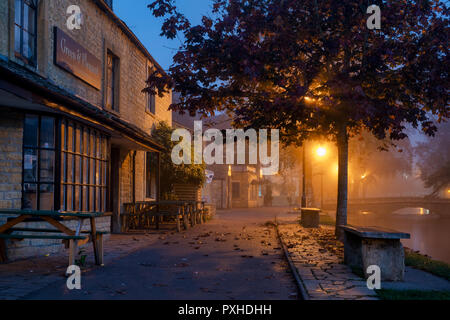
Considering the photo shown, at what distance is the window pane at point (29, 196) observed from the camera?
27.8 feet

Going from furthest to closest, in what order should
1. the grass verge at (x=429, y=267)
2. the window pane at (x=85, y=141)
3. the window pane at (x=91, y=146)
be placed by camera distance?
the window pane at (x=91, y=146) < the window pane at (x=85, y=141) < the grass verge at (x=429, y=267)

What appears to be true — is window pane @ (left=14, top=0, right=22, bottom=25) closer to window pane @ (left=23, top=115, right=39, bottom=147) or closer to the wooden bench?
window pane @ (left=23, top=115, right=39, bottom=147)

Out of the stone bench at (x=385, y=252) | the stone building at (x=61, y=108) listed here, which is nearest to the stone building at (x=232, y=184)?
the stone building at (x=61, y=108)

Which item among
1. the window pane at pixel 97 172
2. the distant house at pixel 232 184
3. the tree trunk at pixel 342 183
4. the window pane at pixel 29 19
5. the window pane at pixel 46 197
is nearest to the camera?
the window pane at pixel 46 197

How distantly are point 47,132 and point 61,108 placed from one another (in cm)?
106

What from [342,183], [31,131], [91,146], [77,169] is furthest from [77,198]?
[342,183]

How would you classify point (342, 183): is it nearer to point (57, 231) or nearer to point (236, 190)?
point (57, 231)

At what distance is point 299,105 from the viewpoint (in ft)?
30.3

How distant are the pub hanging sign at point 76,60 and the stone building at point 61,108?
0.08 feet

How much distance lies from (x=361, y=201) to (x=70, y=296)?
47837 millimetres

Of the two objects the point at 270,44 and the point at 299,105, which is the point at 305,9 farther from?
the point at 299,105

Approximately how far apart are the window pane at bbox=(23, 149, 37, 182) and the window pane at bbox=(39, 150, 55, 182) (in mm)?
139

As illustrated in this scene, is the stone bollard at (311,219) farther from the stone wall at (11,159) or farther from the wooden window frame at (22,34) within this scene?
the wooden window frame at (22,34)

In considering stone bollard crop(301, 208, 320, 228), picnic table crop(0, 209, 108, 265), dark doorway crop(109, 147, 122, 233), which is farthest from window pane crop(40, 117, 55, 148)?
stone bollard crop(301, 208, 320, 228)
